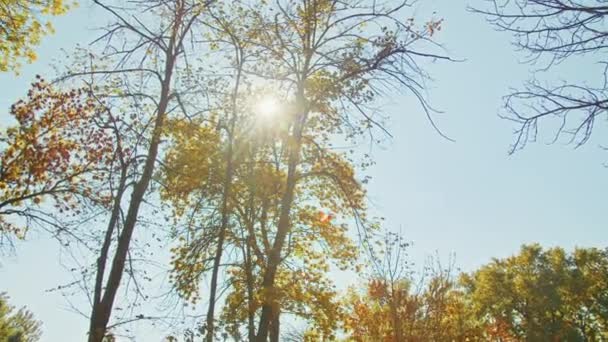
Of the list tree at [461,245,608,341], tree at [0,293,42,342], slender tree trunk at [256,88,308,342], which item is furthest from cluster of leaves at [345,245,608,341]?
tree at [0,293,42,342]

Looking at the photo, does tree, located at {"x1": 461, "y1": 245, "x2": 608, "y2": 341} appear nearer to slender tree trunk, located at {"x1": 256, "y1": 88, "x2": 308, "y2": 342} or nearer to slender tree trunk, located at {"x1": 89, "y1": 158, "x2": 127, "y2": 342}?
slender tree trunk, located at {"x1": 256, "y1": 88, "x2": 308, "y2": 342}

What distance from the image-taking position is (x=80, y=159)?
1545cm

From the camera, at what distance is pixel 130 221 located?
27.6ft

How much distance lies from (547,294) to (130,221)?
30763 mm

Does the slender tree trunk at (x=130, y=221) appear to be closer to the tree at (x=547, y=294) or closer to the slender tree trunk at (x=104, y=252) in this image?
the slender tree trunk at (x=104, y=252)

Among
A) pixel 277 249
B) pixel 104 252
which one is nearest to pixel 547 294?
pixel 277 249

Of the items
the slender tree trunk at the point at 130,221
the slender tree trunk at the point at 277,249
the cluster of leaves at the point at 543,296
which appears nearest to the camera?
the slender tree trunk at the point at 130,221

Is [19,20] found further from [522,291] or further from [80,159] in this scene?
[522,291]

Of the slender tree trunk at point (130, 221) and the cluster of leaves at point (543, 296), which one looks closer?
the slender tree trunk at point (130, 221)

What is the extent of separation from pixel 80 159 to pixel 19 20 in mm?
7797

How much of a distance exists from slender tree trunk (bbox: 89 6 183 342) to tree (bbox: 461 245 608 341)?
27487 millimetres

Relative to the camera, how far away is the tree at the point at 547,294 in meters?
30.3

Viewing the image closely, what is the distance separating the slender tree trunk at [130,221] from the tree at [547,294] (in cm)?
Result: 2749

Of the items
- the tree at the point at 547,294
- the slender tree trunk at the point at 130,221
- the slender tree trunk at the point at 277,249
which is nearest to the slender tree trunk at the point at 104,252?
the slender tree trunk at the point at 130,221
